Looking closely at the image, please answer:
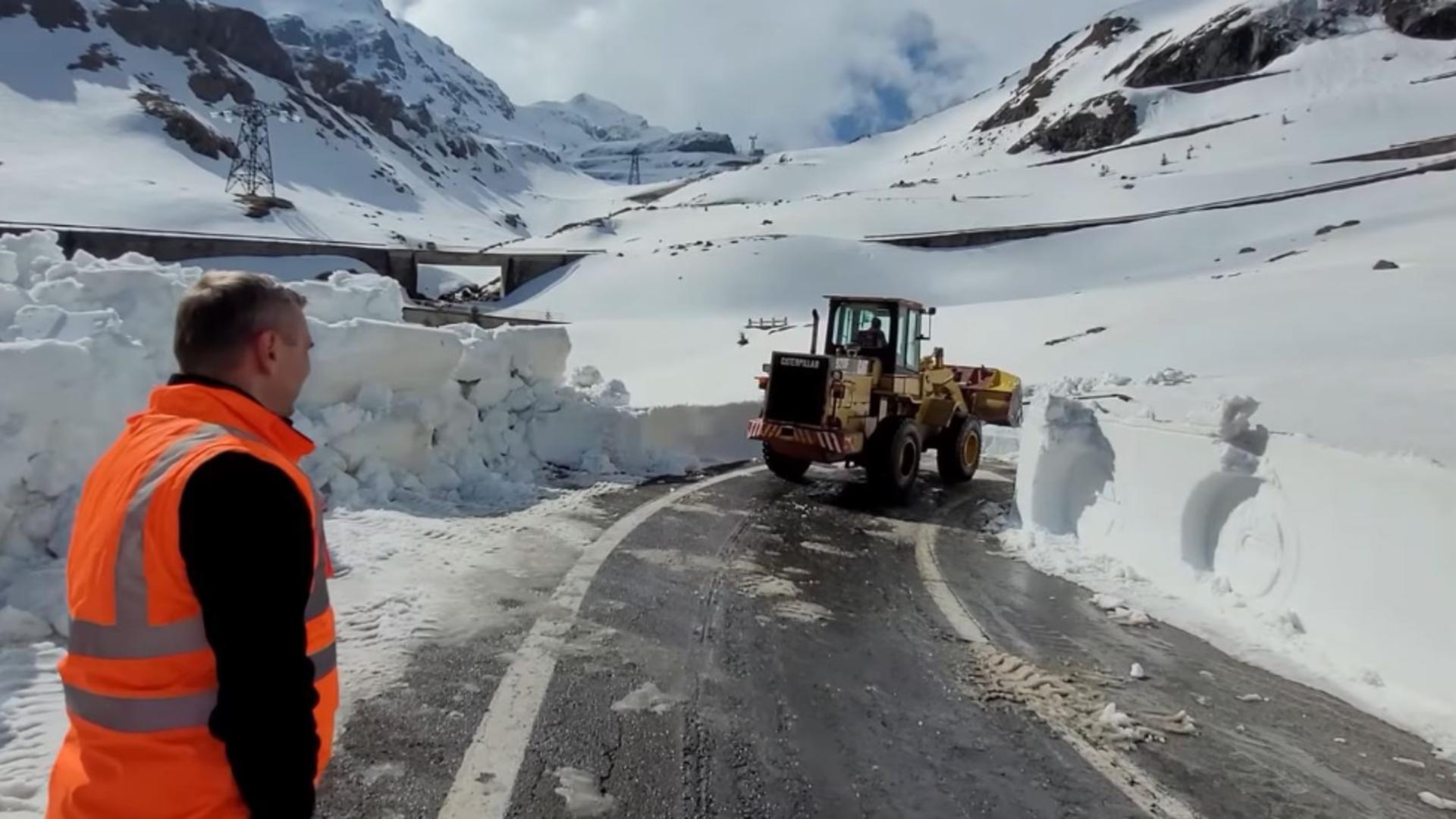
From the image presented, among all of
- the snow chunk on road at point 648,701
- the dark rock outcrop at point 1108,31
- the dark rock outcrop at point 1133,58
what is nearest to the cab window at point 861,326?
the snow chunk on road at point 648,701

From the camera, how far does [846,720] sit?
412cm

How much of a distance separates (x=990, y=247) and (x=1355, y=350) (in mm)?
31849

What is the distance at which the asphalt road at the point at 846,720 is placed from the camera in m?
3.38

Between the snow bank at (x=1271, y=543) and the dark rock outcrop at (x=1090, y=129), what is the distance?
255ft

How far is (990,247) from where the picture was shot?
1849 inches

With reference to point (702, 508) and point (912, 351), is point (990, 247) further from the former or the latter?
point (702, 508)

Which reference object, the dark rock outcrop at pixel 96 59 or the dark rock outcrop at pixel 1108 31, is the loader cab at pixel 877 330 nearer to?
the dark rock outcrop at pixel 96 59

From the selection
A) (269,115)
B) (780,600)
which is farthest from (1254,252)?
(269,115)

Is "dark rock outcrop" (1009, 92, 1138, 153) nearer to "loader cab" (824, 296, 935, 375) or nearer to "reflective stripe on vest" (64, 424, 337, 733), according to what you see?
"loader cab" (824, 296, 935, 375)

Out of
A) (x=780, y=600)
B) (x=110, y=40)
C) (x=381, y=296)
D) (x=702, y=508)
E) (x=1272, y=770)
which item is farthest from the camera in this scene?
(x=110, y=40)

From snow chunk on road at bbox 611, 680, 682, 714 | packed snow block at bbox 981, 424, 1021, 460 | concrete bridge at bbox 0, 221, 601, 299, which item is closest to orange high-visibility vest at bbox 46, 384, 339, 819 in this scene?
snow chunk on road at bbox 611, 680, 682, 714

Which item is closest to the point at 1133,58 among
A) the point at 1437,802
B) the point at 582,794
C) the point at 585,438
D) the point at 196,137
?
the point at 196,137

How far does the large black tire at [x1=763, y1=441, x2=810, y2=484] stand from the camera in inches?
432

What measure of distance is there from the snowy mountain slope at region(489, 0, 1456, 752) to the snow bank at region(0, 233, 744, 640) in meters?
5.03
